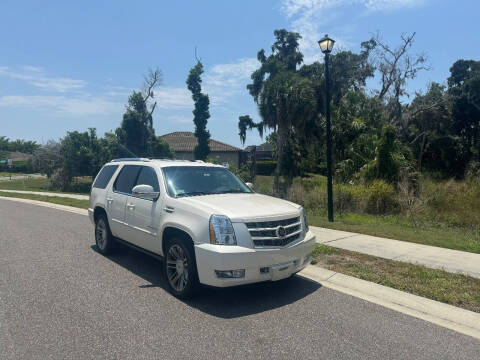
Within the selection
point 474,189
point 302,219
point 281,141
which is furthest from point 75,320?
point 281,141

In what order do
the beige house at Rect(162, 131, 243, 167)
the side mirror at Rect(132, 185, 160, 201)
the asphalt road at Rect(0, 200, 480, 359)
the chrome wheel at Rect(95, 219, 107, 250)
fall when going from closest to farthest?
1. the asphalt road at Rect(0, 200, 480, 359)
2. the side mirror at Rect(132, 185, 160, 201)
3. the chrome wheel at Rect(95, 219, 107, 250)
4. the beige house at Rect(162, 131, 243, 167)

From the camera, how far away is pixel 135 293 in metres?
5.20

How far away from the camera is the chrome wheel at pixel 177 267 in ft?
16.1

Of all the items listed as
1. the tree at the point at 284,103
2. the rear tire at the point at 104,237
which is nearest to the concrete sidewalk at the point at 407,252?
the rear tire at the point at 104,237

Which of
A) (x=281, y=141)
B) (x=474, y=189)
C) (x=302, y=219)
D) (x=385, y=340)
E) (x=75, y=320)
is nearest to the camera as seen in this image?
(x=385, y=340)

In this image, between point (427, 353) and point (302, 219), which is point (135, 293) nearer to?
point (302, 219)

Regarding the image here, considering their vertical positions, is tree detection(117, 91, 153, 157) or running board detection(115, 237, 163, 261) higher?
tree detection(117, 91, 153, 157)

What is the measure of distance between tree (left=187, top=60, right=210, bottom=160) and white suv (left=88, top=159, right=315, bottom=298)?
97.0 ft

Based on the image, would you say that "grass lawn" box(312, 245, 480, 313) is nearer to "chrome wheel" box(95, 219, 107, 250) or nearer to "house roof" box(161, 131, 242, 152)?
"chrome wheel" box(95, 219, 107, 250)

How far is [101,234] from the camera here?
24.6 feet

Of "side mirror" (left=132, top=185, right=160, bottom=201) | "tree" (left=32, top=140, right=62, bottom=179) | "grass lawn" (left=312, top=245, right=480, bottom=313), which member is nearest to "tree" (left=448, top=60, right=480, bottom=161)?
"grass lawn" (left=312, top=245, right=480, bottom=313)

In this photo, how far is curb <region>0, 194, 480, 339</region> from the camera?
4.30m

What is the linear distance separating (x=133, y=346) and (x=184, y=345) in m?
0.51

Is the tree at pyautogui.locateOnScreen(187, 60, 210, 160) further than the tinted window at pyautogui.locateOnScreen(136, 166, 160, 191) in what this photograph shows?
Yes
